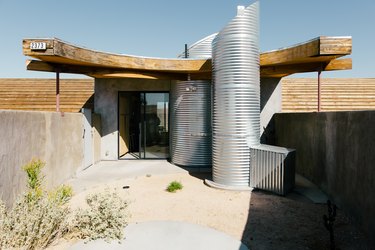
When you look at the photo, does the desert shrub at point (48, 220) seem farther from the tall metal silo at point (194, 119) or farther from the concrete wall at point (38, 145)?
the tall metal silo at point (194, 119)

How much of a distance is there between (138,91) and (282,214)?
951 cm

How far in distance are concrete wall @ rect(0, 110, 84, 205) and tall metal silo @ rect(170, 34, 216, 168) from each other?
4314mm

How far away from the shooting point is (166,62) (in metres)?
Result: 10.7

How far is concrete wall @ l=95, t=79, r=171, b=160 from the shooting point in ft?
42.6

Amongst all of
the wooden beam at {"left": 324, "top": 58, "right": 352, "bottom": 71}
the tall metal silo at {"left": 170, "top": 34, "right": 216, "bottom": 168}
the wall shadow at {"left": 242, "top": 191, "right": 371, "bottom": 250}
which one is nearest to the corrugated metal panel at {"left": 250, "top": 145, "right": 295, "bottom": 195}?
the wall shadow at {"left": 242, "top": 191, "right": 371, "bottom": 250}

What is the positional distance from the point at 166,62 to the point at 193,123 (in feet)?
9.59

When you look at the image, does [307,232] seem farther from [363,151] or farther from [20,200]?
[20,200]

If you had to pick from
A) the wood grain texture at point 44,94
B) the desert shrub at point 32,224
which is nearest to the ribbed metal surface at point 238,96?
the desert shrub at point 32,224

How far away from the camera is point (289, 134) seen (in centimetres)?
1074

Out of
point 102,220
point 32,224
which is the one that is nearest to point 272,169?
point 102,220

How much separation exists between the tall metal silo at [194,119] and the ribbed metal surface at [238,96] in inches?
106

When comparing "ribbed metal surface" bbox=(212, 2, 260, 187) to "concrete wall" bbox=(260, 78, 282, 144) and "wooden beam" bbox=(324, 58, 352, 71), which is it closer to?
"wooden beam" bbox=(324, 58, 352, 71)

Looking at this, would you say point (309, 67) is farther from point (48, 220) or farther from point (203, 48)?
point (48, 220)

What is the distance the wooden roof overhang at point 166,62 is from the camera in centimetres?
813
